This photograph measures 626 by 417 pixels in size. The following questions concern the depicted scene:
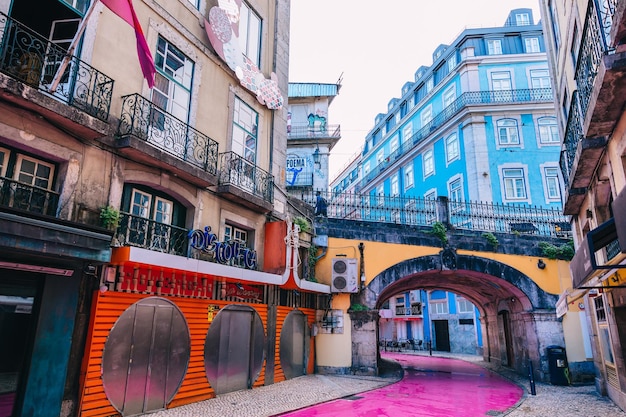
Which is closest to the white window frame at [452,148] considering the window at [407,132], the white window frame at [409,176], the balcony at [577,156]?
the white window frame at [409,176]

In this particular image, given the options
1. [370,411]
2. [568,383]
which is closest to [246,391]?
[370,411]

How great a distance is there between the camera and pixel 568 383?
14031 mm

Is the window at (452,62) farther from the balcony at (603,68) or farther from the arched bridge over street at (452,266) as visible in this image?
the balcony at (603,68)

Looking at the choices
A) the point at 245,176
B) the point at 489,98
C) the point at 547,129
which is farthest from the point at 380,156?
the point at 245,176

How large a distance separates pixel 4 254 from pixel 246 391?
6.74 meters

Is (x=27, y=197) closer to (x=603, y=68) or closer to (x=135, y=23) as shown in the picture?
(x=135, y=23)

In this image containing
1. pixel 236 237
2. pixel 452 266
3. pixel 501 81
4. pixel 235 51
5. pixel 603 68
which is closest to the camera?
pixel 603 68

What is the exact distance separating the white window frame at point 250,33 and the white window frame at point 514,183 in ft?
59.1

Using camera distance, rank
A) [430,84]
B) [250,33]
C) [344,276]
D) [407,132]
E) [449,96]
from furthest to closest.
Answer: [407,132], [430,84], [449,96], [344,276], [250,33]

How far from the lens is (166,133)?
9.76 m

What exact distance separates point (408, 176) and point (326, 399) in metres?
25.7

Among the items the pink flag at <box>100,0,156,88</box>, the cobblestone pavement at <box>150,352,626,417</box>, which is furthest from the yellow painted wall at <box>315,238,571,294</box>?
the pink flag at <box>100,0,156,88</box>

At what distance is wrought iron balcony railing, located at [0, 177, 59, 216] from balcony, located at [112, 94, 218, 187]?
64.3 inches

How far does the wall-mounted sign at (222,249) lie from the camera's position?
9520 mm
